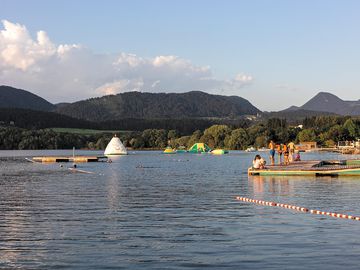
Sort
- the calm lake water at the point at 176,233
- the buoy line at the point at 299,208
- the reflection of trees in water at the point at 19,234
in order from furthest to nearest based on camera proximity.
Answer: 1. the buoy line at the point at 299,208
2. the reflection of trees in water at the point at 19,234
3. the calm lake water at the point at 176,233

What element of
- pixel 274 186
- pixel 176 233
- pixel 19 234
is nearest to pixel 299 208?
pixel 176 233

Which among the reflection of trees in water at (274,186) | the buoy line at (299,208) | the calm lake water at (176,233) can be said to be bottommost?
the calm lake water at (176,233)

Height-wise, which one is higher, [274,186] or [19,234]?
[274,186]

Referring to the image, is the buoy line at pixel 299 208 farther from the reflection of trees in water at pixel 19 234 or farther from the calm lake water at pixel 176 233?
the reflection of trees in water at pixel 19 234

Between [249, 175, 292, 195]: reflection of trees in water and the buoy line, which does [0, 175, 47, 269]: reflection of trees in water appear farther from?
[249, 175, 292, 195]: reflection of trees in water

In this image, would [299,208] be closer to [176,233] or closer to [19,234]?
[176,233]

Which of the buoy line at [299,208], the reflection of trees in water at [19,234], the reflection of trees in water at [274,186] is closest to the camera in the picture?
the reflection of trees in water at [19,234]

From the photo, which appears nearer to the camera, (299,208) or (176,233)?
(176,233)

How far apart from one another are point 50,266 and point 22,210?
786 inches

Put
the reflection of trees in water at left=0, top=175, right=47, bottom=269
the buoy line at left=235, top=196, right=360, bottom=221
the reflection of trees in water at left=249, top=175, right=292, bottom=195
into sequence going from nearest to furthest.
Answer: the reflection of trees in water at left=0, top=175, right=47, bottom=269, the buoy line at left=235, top=196, right=360, bottom=221, the reflection of trees in water at left=249, top=175, right=292, bottom=195

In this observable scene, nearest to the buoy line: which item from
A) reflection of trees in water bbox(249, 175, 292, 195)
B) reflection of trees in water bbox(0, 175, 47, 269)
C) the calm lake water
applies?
the calm lake water

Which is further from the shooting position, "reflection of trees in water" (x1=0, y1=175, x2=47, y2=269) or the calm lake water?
"reflection of trees in water" (x1=0, y1=175, x2=47, y2=269)

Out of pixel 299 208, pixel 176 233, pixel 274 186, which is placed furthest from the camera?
pixel 274 186

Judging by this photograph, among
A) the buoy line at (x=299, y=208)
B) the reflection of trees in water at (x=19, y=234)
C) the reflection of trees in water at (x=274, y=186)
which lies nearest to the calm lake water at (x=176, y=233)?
the reflection of trees in water at (x=19, y=234)
